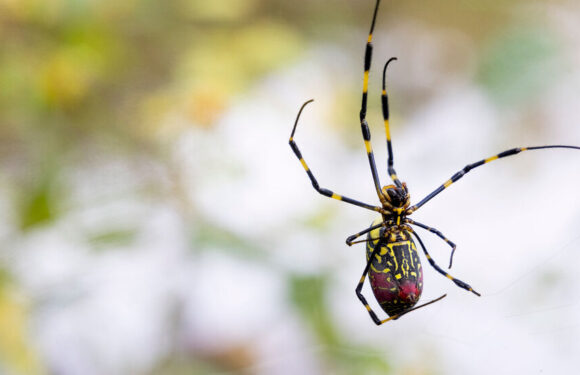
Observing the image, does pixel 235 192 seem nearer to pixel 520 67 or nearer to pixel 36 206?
pixel 36 206

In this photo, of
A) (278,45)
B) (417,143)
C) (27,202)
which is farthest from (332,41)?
(27,202)

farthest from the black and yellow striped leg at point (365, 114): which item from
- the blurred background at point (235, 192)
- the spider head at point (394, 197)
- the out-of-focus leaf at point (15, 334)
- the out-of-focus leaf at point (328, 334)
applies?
the out-of-focus leaf at point (15, 334)

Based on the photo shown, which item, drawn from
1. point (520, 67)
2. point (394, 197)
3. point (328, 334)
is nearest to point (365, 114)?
point (394, 197)

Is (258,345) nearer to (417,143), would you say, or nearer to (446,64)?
(417,143)

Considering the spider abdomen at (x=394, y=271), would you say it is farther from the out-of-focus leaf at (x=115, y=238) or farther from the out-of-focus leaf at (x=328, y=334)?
the out-of-focus leaf at (x=115, y=238)

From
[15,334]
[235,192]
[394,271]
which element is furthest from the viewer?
[235,192]

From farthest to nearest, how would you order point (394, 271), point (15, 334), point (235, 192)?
point (235, 192) < point (15, 334) < point (394, 271)

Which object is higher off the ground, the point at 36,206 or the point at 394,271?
the point at 36,206

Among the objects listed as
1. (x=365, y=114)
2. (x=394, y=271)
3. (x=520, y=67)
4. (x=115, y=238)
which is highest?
(x=520, y=67)
